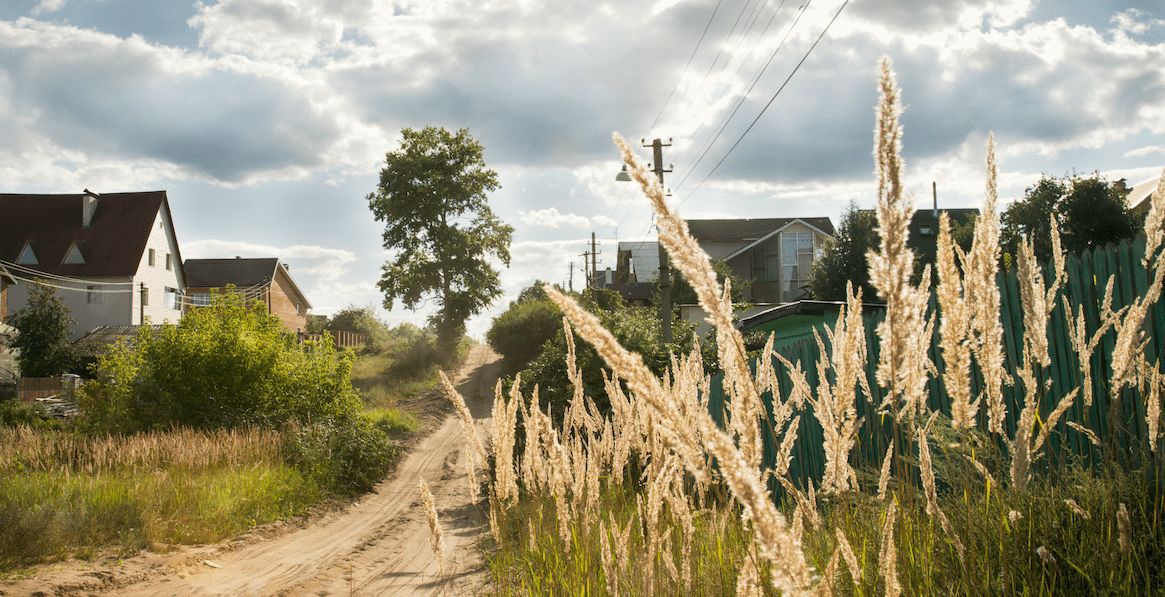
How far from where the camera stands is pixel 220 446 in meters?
12.5

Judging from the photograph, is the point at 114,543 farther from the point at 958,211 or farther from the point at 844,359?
the point at 958,211

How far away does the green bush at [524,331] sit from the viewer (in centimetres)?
3234

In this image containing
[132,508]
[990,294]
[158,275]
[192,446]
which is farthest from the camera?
[158,275]

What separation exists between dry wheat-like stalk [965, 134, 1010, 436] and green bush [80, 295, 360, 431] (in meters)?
15.2

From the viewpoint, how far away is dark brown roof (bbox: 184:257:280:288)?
55.0 m

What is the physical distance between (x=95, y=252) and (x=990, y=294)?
1719 inches

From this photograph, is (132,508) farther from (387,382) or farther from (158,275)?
(158,275)

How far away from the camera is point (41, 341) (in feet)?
99.0

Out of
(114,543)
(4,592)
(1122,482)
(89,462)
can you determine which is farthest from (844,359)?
(89,462)

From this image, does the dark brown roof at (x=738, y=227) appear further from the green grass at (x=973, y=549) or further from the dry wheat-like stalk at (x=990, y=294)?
the dry wheat-like stalk at (x=990, y=294)

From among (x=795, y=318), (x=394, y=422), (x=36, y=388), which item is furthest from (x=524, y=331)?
(x=795, y=318)

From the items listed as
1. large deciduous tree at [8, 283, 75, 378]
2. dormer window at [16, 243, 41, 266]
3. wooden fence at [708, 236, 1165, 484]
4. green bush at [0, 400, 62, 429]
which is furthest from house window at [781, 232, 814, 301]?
dormer window at [16, 243, 41, 266]

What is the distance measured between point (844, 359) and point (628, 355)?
3.11ft

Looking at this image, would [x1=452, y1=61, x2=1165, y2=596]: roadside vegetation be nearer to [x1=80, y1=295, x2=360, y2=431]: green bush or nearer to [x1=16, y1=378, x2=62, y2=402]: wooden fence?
[x1=80, y1=295, x2=360, y2=431]: green bush
